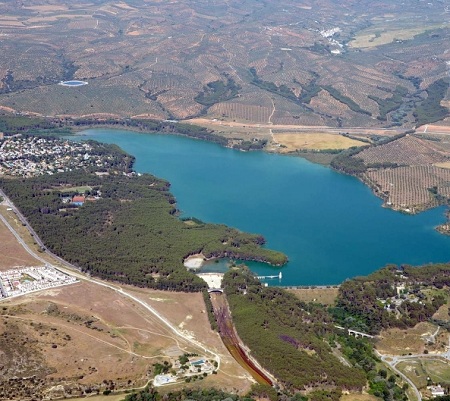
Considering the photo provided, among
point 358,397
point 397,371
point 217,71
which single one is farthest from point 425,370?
point 217,71

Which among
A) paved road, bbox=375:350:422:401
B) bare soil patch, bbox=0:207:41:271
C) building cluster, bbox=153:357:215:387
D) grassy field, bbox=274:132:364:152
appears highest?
grassy field, bbox=274:132:364:152

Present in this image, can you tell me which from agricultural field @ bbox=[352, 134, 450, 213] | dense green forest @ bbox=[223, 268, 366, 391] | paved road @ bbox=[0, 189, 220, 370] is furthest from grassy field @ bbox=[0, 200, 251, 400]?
agricultural field @ bbox=[352, 134, 450, 213]

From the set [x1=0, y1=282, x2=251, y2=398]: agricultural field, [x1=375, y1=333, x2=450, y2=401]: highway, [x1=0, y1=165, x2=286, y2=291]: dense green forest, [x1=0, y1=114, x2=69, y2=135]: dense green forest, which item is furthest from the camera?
[x1=0, y1=114, x2=69, y2=135]: dense green forest

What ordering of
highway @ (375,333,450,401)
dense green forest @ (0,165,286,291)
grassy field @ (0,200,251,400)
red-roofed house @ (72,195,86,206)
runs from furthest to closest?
1. red-roofed house @ (72,195,86,206)
2. dense green forest @ (0,165,286,291)
3. highway @ (375,333,450,401)
4. grassy field @ (0,200,251,400)

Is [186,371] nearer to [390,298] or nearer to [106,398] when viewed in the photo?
[106,398]

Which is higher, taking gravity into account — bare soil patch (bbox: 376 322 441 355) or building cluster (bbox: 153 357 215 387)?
building cluster (bbox: 153 357 215 387)

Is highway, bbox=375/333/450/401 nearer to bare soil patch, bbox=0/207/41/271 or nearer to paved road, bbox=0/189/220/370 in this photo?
paved road, bbox=0/189/220/370

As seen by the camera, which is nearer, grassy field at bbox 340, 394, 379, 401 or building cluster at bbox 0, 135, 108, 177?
grassy field at bbox 340, 394, 379, 401
